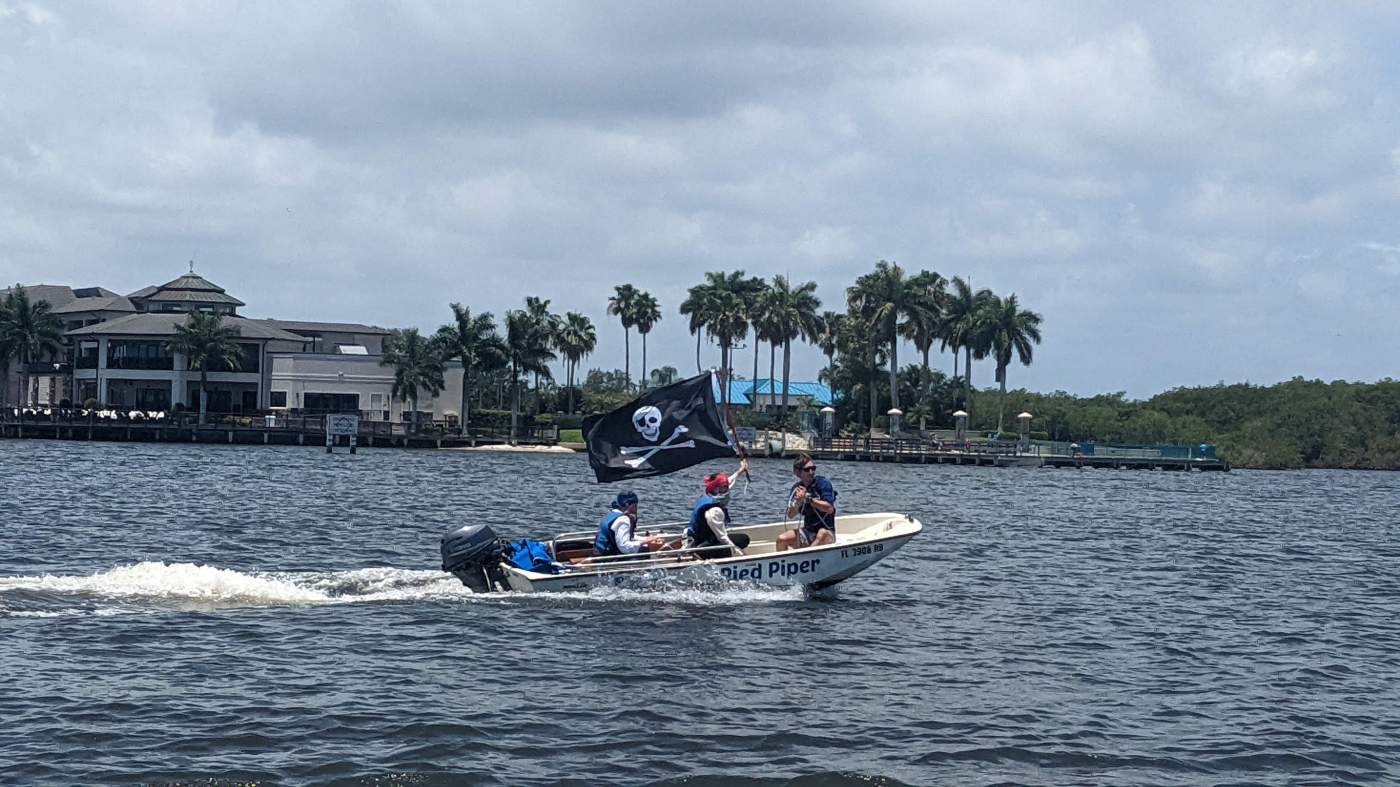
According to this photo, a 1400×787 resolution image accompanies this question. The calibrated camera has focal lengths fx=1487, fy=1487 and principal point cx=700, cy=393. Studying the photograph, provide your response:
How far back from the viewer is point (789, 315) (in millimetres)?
131625

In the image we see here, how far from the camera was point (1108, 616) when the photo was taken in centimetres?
2556

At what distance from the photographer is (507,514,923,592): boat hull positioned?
24359 millimetres

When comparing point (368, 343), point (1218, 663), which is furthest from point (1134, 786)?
point (368, 343)

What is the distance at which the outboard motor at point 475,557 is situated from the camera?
957 inches

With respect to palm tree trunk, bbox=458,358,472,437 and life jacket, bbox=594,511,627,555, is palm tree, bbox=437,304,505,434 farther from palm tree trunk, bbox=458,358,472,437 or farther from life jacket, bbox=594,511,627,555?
life jacket, bbox=594,511,627,555

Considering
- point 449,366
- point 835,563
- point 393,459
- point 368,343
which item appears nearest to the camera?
point 835,563

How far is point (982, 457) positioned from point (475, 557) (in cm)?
8755

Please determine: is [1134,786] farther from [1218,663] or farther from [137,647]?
[137,647]

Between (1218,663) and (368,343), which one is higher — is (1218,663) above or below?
below

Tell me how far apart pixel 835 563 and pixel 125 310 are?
110890 millimetres

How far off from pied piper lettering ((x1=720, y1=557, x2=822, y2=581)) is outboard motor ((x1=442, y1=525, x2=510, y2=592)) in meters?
3.76

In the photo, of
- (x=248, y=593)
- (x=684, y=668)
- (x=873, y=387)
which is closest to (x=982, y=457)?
(x=873, y=387)

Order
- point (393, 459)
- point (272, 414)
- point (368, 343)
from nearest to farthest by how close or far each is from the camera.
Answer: point (393, 459), point (272, 414), point (368, 343)

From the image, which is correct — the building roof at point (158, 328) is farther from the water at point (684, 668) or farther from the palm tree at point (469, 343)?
the water at point (684, 668)
